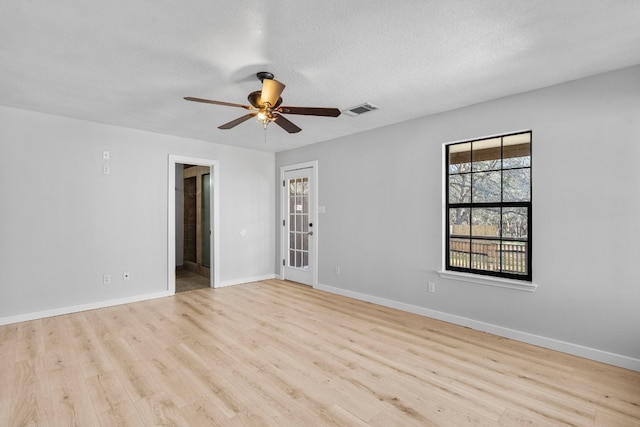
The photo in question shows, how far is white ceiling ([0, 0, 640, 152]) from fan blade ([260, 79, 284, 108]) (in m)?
0.24

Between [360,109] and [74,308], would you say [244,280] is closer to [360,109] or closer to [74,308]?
[74,308]

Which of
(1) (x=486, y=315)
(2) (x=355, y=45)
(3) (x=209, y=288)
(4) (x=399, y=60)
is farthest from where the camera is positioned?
(3) (x=209, y=288)

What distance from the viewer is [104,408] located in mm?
2084

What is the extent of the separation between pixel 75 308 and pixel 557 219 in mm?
5808

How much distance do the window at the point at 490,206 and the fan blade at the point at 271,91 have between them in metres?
2.39

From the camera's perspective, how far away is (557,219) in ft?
9.96

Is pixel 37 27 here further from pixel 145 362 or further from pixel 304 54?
pixel 145 362

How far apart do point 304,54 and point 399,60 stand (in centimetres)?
80

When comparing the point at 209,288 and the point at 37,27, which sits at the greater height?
the point at 37,27

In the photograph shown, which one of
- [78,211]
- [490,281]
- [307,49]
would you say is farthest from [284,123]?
[78,211]

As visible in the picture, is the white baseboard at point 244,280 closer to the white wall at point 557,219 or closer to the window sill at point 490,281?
the white wall at point 557,219

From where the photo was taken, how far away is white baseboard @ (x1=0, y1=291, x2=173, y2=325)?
3.73 m

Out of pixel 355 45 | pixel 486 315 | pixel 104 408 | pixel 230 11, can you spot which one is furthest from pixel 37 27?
pixel 486 315

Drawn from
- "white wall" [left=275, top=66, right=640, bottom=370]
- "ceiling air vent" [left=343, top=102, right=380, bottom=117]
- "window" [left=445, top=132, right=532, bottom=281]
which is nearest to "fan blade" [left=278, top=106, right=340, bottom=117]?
"ceiling air vent" [left=343, top=102, right=380, bottom=117]
